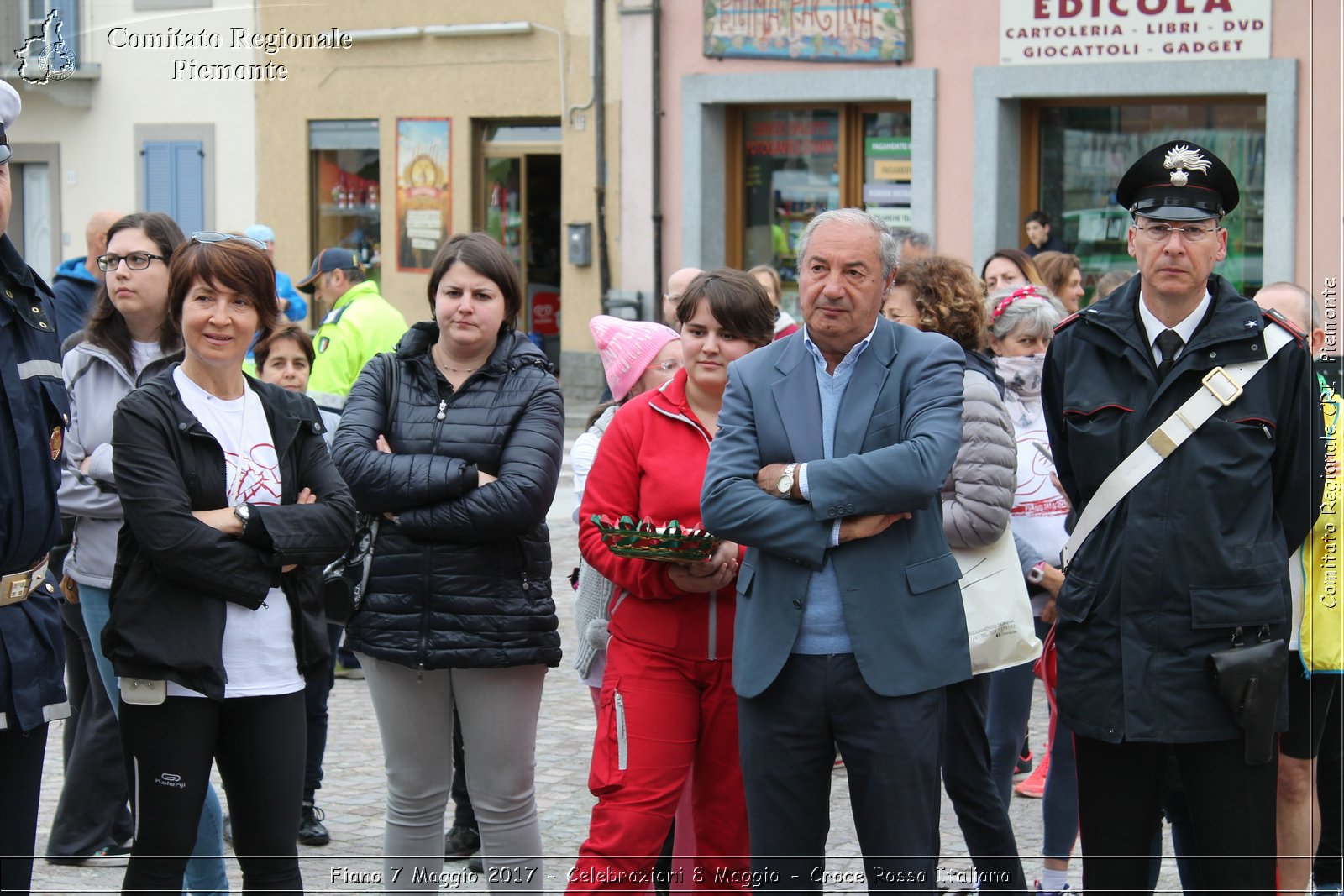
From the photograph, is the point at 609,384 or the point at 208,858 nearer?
the point at 208,858

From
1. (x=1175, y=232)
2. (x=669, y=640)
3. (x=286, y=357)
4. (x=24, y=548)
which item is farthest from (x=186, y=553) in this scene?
(x=286, y=357)

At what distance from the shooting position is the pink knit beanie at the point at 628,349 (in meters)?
5.07

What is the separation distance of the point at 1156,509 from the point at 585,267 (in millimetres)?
15155

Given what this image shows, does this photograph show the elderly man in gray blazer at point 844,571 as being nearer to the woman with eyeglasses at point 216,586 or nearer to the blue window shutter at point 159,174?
the woman with eyeglasses at point 216,586

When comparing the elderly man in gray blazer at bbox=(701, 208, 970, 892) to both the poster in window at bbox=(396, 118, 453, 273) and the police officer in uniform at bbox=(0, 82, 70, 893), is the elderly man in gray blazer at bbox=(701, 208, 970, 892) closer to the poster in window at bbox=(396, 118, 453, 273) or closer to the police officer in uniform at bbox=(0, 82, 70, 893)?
the police officer in uniform at bbox=(0, 82, 70, 893)

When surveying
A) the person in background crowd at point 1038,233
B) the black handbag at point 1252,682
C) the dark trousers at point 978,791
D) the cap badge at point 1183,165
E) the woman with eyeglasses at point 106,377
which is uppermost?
the person in background crowd at point 1038,233

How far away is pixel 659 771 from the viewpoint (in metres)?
4.30

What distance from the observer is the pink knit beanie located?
5066 millimetres

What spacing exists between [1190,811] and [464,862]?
105 inches

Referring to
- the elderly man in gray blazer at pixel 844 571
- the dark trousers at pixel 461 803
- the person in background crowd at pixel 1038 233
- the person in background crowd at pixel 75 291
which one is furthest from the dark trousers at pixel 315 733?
the person in background crowd at pixel 1038 233

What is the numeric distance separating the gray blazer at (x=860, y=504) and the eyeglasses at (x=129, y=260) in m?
2.15

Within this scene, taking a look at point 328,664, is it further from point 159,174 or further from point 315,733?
point 159,174

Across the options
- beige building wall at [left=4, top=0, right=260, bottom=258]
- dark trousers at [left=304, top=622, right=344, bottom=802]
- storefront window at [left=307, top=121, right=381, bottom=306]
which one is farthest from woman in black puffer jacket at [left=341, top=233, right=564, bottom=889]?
beige building wall at [left=4, top=0, right=260, bottom=258]

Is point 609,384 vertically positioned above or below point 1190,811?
above
